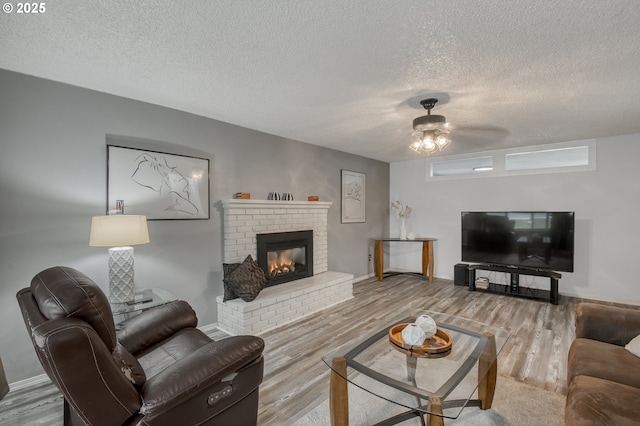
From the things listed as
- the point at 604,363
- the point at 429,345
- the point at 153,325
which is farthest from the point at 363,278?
the point at 153,325

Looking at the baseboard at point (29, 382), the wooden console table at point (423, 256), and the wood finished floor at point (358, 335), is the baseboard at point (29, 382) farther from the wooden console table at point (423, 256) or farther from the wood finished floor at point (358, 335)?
the wooden console table at point (423, 256)

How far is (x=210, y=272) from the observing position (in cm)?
348

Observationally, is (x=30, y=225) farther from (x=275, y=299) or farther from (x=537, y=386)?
(x=537, y=386)

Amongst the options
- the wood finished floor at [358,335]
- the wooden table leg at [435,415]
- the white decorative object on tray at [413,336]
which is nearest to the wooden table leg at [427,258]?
the wood finished floor at [358,335]

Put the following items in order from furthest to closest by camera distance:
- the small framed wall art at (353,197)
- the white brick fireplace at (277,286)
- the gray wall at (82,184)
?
the small framed wall art at (353,197) < the white brick fireplace at (277,286) < the gray wall at (82,184)

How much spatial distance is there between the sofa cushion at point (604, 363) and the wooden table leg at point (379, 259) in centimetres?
379

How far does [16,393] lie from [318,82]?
3.38 meters

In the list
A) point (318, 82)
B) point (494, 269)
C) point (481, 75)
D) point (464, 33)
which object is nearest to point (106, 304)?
point (318, 82)

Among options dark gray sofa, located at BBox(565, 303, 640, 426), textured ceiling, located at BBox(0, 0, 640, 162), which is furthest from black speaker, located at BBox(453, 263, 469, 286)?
dark gray sofa, located at BBox(565, 303, 640, 426)

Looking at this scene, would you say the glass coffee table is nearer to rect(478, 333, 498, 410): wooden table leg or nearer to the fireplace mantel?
rect(478, 333, 498, 410): wooden table leg

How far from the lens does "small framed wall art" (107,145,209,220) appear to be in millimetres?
2752

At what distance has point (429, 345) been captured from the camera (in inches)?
79.3

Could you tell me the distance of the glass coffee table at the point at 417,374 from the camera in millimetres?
1568

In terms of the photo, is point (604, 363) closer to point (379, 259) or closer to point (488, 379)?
point (488, 379)
